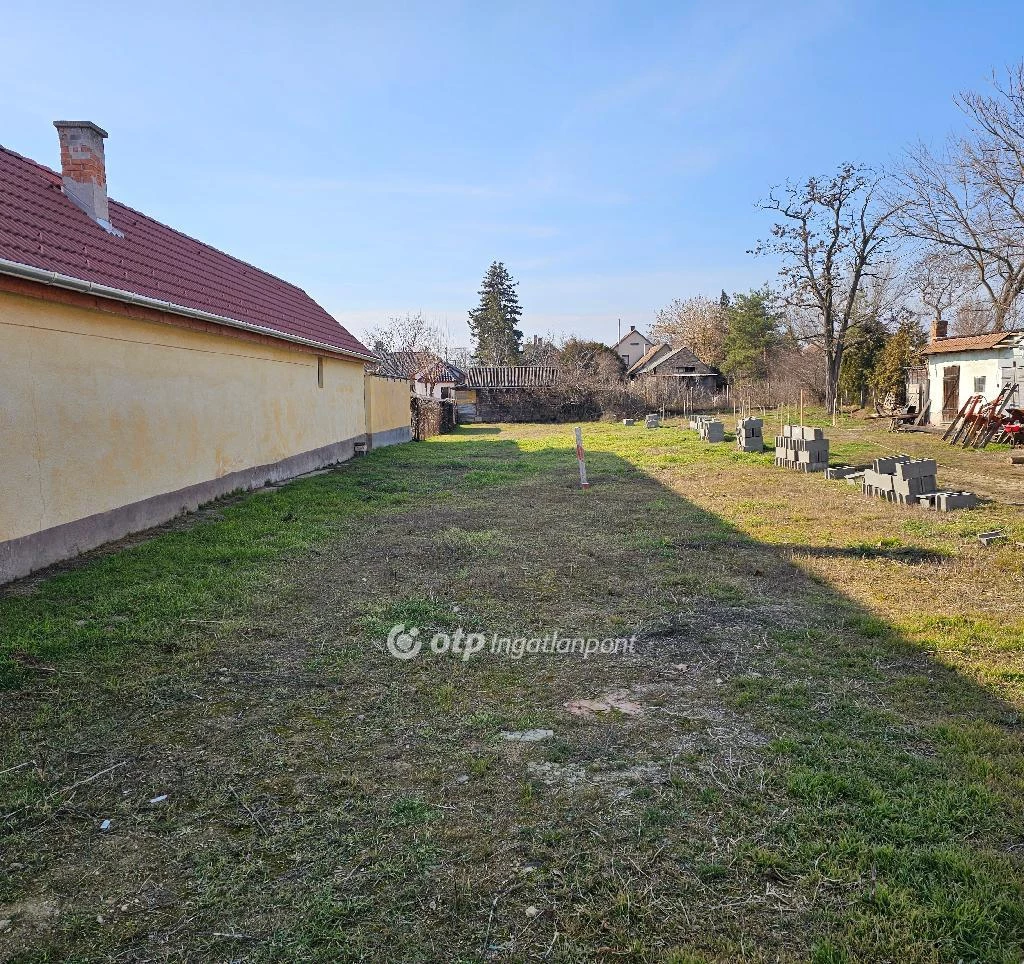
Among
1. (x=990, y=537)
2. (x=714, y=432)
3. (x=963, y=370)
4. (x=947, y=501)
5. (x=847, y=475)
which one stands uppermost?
(x=963, y=370)

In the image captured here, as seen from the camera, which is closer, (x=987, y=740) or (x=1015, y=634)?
(x=987, y=740)

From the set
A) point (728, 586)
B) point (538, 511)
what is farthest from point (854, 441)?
point (728, 586)

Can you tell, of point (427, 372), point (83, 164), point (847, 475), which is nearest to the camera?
point (83, 164)

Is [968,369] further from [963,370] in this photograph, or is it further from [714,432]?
[714,432]

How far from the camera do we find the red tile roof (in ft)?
24.7

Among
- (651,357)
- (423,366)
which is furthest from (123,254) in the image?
(651,357)

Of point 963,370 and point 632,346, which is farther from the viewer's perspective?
point 632,346

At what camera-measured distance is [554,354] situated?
58875 mm

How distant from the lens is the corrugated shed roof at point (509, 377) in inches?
1682

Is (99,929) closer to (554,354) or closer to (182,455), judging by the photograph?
(182,455)

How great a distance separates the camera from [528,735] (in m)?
3.72

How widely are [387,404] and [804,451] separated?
1345 cm

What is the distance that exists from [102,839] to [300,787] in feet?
2.64

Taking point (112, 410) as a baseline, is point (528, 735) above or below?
below
